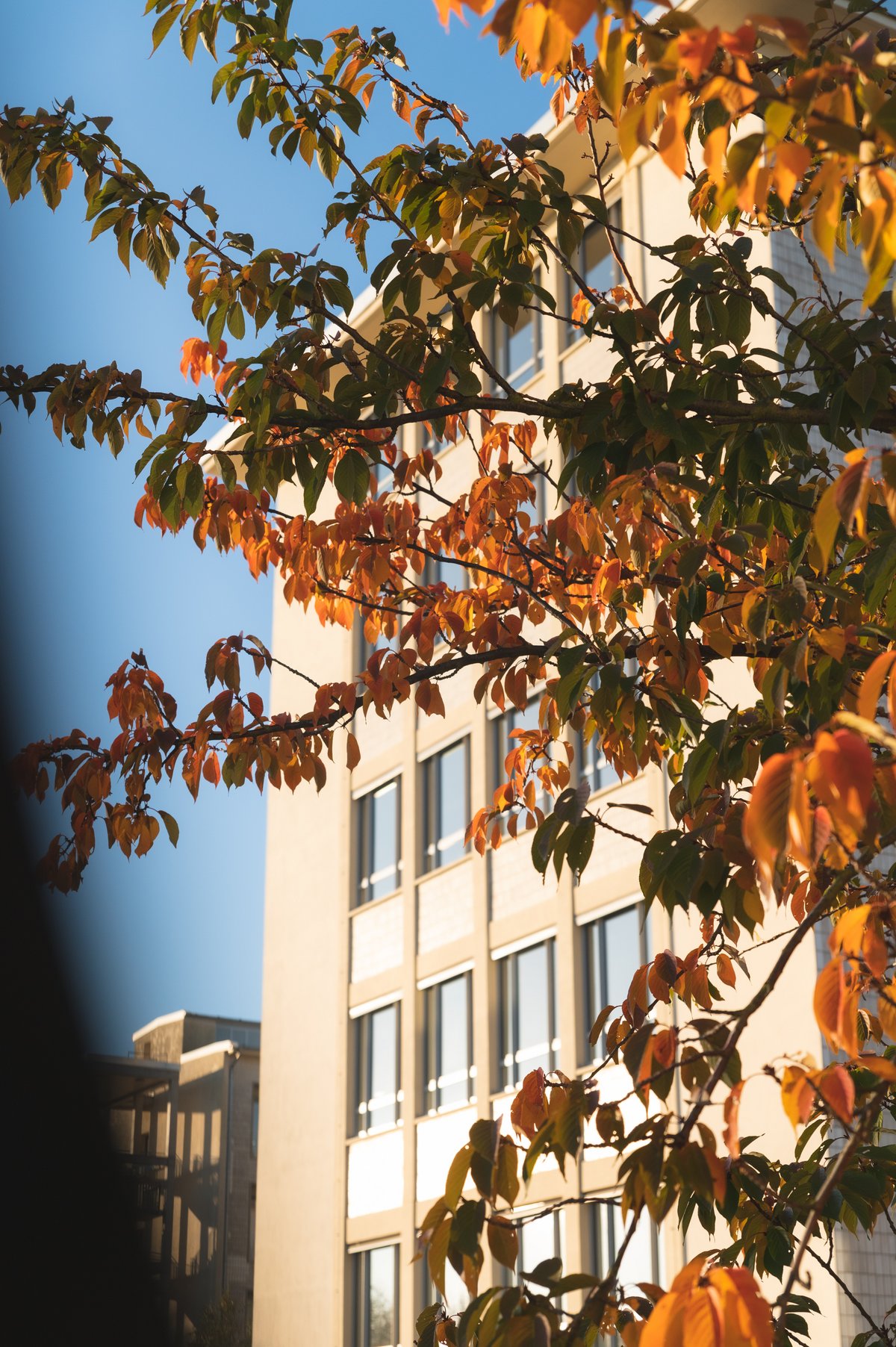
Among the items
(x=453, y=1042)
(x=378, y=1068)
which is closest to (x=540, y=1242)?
(x=453, y=1042)

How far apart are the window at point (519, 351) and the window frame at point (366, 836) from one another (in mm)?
5673

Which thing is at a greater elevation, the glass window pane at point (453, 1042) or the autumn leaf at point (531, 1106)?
the glass window pane at point (453, 1042)

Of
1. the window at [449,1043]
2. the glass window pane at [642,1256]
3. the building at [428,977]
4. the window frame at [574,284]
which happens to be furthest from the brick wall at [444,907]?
the window frame at [574,284]

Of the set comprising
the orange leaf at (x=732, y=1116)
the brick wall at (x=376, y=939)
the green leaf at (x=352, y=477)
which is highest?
the brick wall at (x=376, y=939)

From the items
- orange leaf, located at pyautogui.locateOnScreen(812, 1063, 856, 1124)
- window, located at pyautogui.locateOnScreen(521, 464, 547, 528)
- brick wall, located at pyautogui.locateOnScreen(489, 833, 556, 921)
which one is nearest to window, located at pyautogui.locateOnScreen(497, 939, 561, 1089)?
brick wall, located at pyautogui.locateOnScreen(489, 833, 556, 921)

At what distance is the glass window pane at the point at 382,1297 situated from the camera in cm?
1770

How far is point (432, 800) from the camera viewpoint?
749 inches

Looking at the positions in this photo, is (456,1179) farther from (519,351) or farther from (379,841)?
(379,841)

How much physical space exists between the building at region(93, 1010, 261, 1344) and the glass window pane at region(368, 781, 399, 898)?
15.5 meters

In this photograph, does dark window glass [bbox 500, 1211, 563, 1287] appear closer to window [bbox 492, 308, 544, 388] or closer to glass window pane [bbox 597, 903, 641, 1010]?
glass window pane [bbox 597, 903, 641, 1010]

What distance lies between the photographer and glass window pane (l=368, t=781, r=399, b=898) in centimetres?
1970

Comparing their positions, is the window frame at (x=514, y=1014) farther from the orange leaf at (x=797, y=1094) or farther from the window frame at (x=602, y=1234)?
the orange leaf at (x=797, y=1094)

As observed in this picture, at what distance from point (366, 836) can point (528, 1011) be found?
5.03 meters

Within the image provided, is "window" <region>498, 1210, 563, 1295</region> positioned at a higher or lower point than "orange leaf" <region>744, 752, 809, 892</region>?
lower
